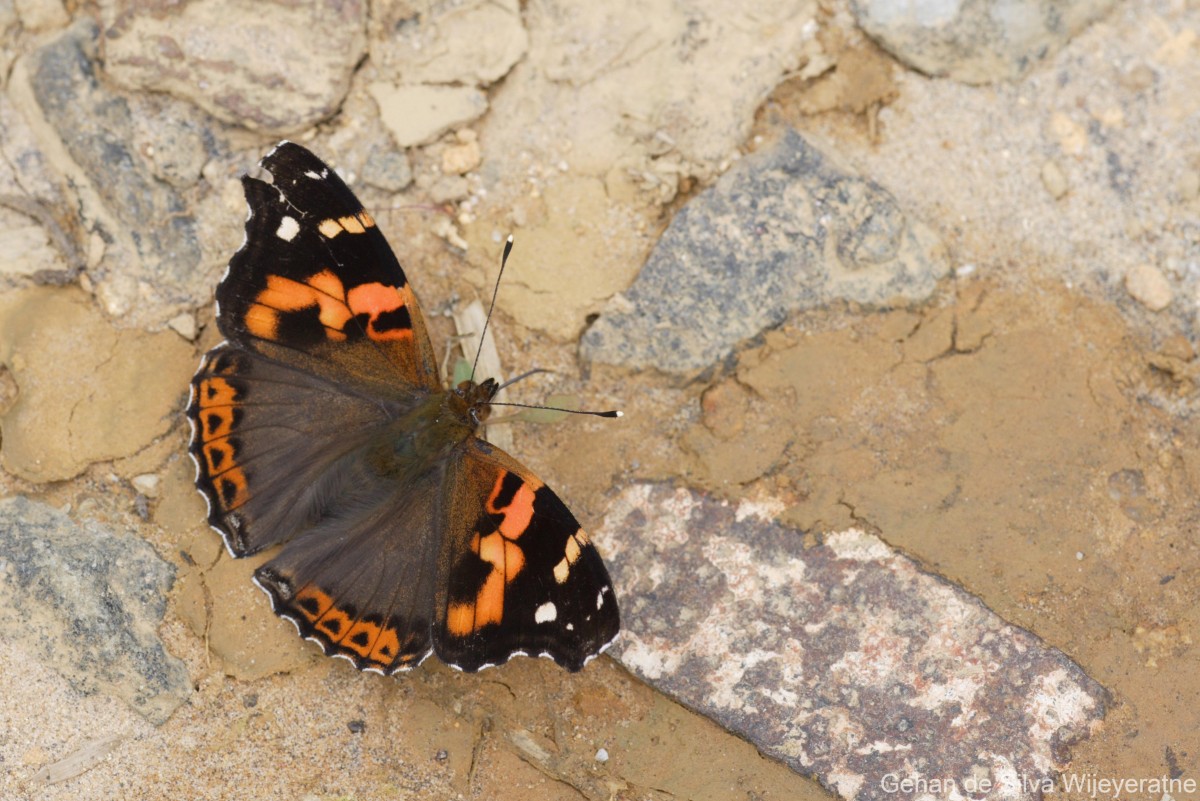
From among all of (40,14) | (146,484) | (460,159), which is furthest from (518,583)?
(40,14)

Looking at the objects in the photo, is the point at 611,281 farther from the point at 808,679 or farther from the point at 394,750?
the point at 394,750

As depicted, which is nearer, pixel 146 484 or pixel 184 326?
pixel 146 484

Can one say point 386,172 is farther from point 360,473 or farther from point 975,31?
point 975,31

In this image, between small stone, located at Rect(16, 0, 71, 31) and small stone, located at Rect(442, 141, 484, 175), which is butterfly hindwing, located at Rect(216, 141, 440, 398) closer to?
small stone, located at Rect(442, 141, 484, 175)

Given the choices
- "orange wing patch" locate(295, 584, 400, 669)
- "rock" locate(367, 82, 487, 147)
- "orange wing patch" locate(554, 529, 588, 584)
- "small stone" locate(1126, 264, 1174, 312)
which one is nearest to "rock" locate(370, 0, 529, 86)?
"rock" locate(367, 82, 487, 147)

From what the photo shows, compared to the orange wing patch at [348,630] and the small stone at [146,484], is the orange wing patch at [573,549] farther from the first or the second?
the small stone at [146,484]
